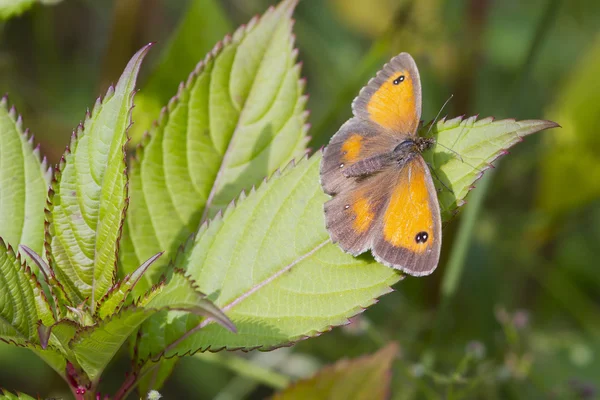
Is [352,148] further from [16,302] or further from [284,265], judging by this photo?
[16,302]

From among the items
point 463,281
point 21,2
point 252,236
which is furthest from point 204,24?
point 463,281

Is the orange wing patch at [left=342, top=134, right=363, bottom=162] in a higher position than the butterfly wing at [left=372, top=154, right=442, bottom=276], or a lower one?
higher

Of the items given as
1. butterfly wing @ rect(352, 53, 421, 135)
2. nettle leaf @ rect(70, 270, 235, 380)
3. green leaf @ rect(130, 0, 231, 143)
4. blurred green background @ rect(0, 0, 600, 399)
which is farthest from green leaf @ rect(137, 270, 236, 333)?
green leaf @ rect(130, 0, 231, 143)

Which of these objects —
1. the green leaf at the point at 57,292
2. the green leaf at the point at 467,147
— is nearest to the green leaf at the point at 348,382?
the green leaf at the point at 467,147

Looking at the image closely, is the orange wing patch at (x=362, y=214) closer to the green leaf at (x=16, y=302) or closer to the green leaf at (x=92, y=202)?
the green leaf at (x=92, y=202)

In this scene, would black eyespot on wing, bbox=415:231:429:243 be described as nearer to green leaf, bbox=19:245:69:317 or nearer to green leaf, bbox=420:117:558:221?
green leaf, bbox=420:117:558:221

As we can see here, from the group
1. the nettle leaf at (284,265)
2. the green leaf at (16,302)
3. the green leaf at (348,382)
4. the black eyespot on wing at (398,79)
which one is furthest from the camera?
the black eyespot on wing at (398,79)
